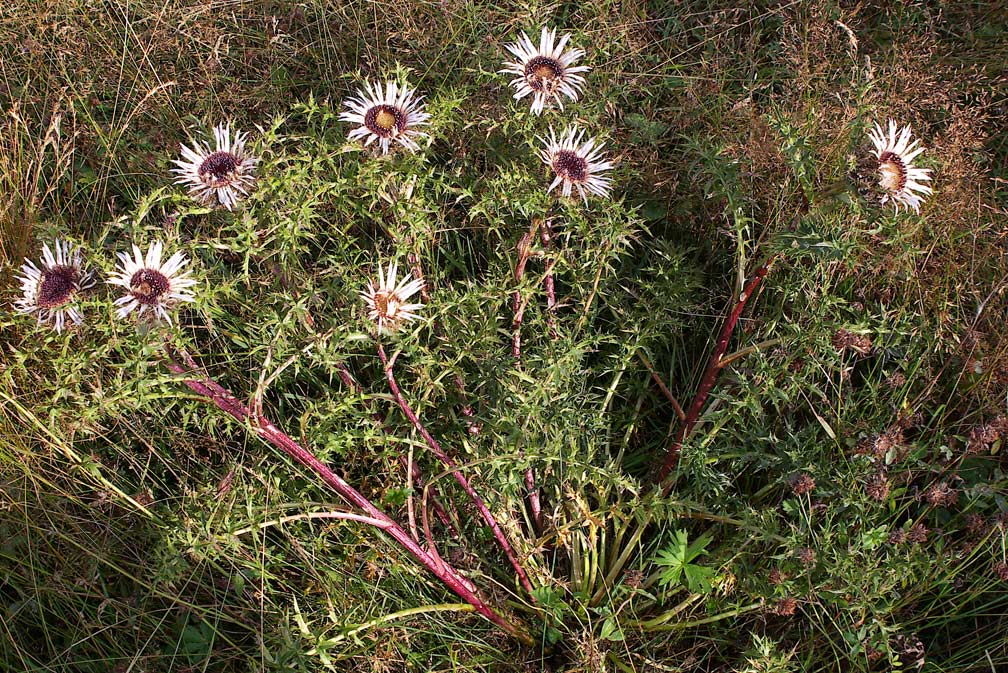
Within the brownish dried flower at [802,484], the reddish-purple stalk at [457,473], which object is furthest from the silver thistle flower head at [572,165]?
the brownish dried flower at [802,484]

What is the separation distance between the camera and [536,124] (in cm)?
209

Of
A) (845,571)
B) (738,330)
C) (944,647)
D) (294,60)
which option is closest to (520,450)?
(845,571)

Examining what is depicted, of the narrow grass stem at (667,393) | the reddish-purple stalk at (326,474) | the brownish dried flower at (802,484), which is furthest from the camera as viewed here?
the narrow grass stem at (667,393)

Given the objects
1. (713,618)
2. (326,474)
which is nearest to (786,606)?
(713,618)

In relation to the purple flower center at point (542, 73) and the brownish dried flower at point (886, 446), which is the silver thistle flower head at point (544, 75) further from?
the brownish dried flower at point (886, 446)

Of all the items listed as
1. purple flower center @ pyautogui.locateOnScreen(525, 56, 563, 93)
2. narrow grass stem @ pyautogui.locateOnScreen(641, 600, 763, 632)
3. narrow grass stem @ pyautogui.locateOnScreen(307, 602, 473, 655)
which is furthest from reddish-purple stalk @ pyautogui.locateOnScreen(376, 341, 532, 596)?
purple flower center @ pyautogui.locateOnScreen(525, 56, 563, 93)

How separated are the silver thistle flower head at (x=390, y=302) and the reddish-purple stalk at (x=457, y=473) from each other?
55mm

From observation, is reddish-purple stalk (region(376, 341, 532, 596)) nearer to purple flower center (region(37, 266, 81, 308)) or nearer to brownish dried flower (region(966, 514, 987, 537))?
purple flower center (region(37, 266, 81, 308))

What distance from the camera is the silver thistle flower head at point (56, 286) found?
1.70m

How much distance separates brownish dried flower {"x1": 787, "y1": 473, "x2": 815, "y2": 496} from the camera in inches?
71.7

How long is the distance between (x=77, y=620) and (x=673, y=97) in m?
2.46

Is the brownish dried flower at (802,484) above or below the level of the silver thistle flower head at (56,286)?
below

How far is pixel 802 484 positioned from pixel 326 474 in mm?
1050

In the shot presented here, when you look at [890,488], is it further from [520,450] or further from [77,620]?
[77,620]
